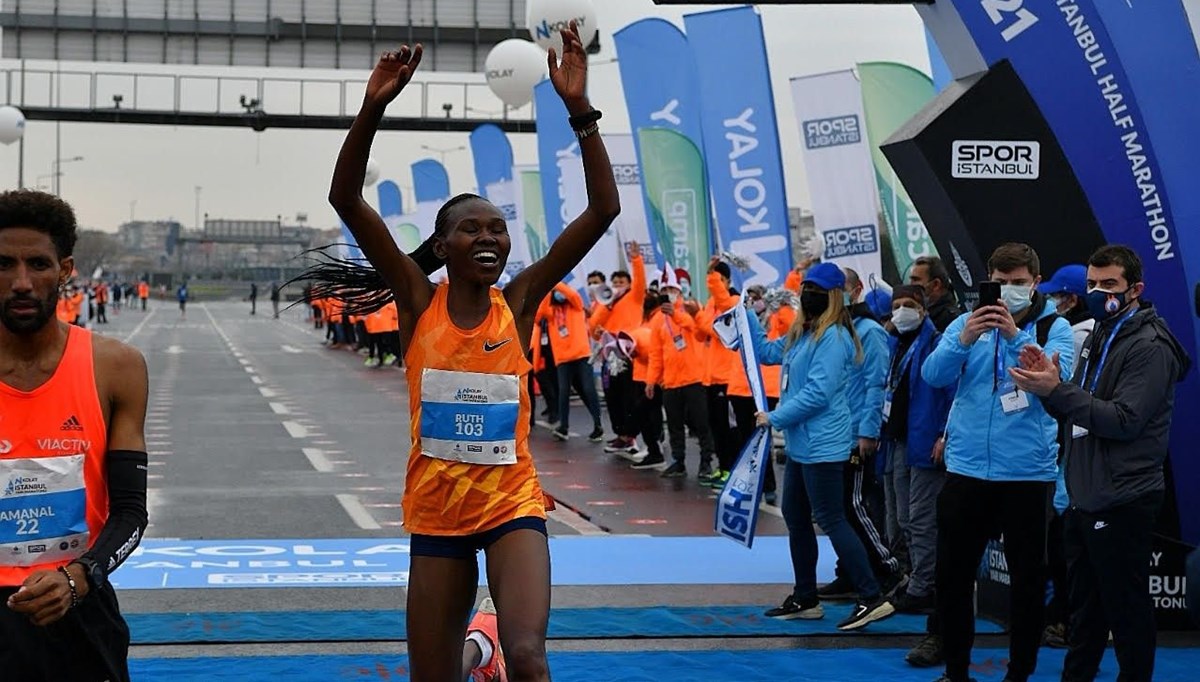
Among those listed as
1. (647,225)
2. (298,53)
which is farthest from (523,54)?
(298,53)

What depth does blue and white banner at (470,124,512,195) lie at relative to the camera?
3278 cm

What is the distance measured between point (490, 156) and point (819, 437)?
25.0 meters

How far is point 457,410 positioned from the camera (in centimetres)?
529

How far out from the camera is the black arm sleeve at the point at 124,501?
13.3 ft

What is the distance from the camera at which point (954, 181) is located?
8.59m

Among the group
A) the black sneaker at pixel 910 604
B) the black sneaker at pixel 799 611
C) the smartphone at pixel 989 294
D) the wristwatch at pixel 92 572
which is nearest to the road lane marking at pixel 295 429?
the black sneaker at pixel 799 611

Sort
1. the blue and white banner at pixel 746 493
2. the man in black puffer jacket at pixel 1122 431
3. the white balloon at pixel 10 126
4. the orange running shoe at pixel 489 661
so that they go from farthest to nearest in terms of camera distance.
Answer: the white balloon at pixel 10 126
the blue and white banner at pixel 746 493
the man in black puffer jacket at pixel 1122 431
the orange running shoe at pixel 489 661

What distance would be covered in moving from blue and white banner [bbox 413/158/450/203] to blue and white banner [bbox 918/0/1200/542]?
33.6 meters

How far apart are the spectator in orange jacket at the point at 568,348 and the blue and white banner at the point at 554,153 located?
7472 millimetres

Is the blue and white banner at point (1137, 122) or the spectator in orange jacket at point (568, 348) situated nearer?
the blue and white banner at point (1137, 122)

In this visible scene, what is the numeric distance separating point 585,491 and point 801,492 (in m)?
6.38

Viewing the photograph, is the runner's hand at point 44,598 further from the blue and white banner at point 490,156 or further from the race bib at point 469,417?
the blue and white banner at point 490,156

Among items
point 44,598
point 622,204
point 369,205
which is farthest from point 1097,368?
point 622,204

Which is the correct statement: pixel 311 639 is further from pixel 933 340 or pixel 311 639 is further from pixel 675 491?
pixel 675 491
